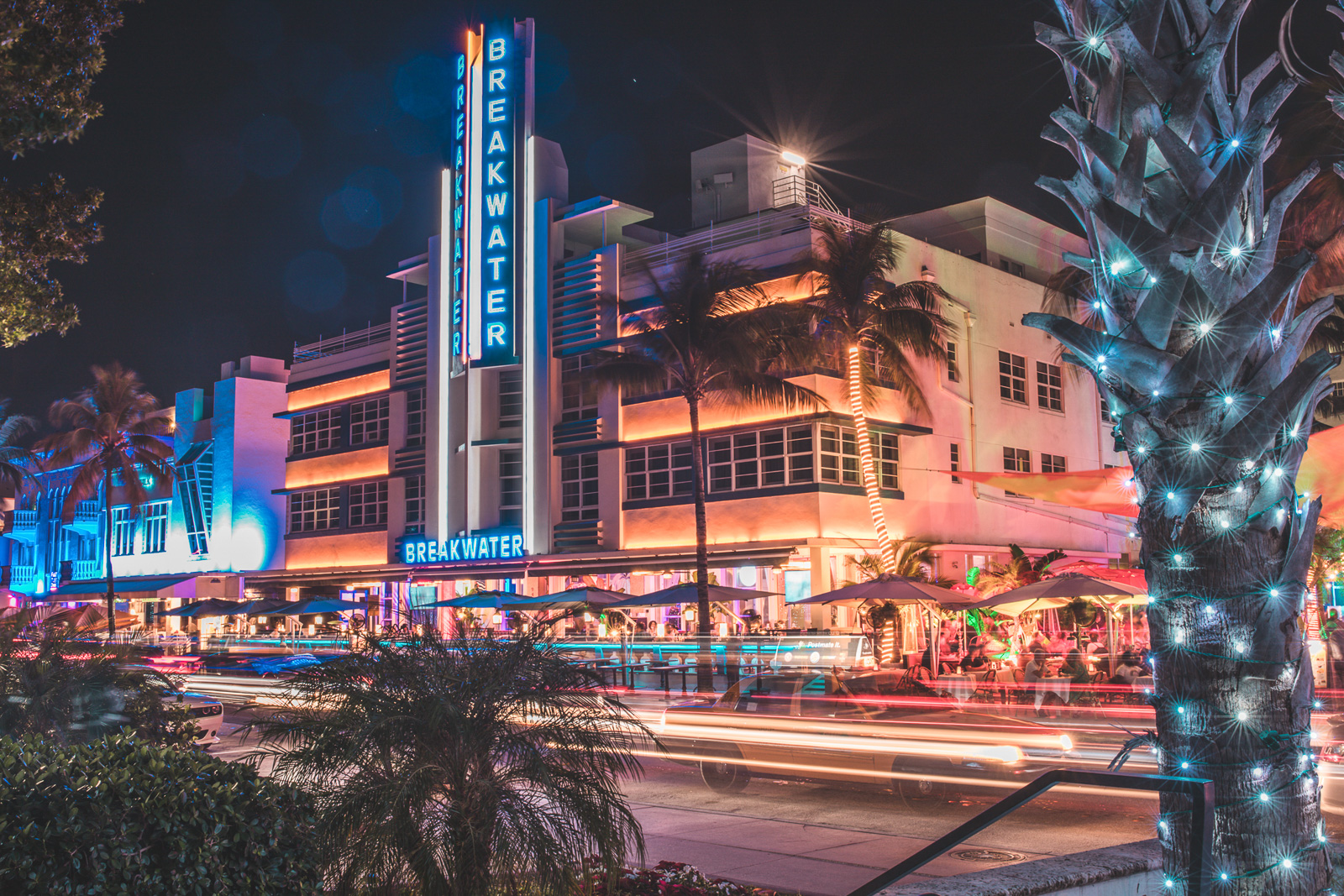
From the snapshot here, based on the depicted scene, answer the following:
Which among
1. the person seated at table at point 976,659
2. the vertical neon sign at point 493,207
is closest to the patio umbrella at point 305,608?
the vertical neon sign at point 493,207

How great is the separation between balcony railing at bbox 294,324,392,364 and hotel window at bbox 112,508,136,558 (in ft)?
56.8

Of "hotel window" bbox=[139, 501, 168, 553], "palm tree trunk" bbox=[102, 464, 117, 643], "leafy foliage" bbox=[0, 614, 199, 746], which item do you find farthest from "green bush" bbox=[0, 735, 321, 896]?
"hotel window" bbox=[139, 501, 168, 553]

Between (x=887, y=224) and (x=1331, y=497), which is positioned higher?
(x=887, y=224)

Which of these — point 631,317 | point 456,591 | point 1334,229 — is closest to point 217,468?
point 456,591

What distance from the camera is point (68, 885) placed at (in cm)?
399

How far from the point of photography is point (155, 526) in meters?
59.7

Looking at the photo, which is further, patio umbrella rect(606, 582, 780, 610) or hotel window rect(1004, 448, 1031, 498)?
hotel window rect(1004, 448, 1031, 498)

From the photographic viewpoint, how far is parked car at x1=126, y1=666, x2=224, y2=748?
927 centimetres

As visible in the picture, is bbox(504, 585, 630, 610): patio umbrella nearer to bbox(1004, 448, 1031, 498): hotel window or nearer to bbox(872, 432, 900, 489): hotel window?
bbox(872, 432, 900, 489): hotel window

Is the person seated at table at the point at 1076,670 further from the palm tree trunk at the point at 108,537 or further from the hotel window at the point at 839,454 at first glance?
the palm tree trunk at the point at 108,537

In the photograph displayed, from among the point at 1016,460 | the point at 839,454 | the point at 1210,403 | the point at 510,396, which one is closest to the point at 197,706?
the point at 1210,403

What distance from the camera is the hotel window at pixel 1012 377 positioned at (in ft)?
126

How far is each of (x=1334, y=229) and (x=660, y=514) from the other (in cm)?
2092

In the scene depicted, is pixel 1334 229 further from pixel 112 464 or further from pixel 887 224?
pixel 112 464
